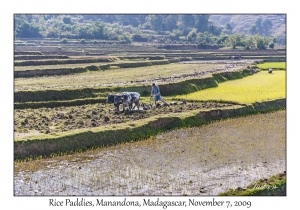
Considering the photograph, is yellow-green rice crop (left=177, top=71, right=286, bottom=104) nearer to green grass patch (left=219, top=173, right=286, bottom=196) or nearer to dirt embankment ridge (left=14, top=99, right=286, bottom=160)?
dirt embankment ridge (left=14, top=99, right=286, bottom=160)

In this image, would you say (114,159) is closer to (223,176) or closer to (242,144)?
(223,176)

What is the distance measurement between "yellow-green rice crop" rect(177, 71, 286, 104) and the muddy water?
18.6 ft

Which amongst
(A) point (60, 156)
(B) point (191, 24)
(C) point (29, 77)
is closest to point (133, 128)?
(A) point (60, 156)

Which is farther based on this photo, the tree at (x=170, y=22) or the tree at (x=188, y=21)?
the tree at (x=188, y=21)

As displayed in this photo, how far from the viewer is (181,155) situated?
1241 cm

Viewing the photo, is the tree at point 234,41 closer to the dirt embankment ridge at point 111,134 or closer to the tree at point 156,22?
the tree at point 156,22

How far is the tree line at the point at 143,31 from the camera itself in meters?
66.4

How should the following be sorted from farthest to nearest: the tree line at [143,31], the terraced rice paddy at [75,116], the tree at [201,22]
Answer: the tree at [201,22], the tree line at [143,31], the terraced rice paddy at [75,116]

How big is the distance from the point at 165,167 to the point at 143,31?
84.9 metres

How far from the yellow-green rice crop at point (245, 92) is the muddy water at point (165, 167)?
18.6 ft

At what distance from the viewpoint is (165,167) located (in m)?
11.4

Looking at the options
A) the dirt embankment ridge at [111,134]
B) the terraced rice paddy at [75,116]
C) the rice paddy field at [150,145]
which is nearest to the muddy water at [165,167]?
the rice paddy field at [150,145]

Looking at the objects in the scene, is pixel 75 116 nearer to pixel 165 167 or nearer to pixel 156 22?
pixel 165 167

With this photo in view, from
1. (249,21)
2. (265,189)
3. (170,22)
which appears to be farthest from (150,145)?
→ (249,21)
